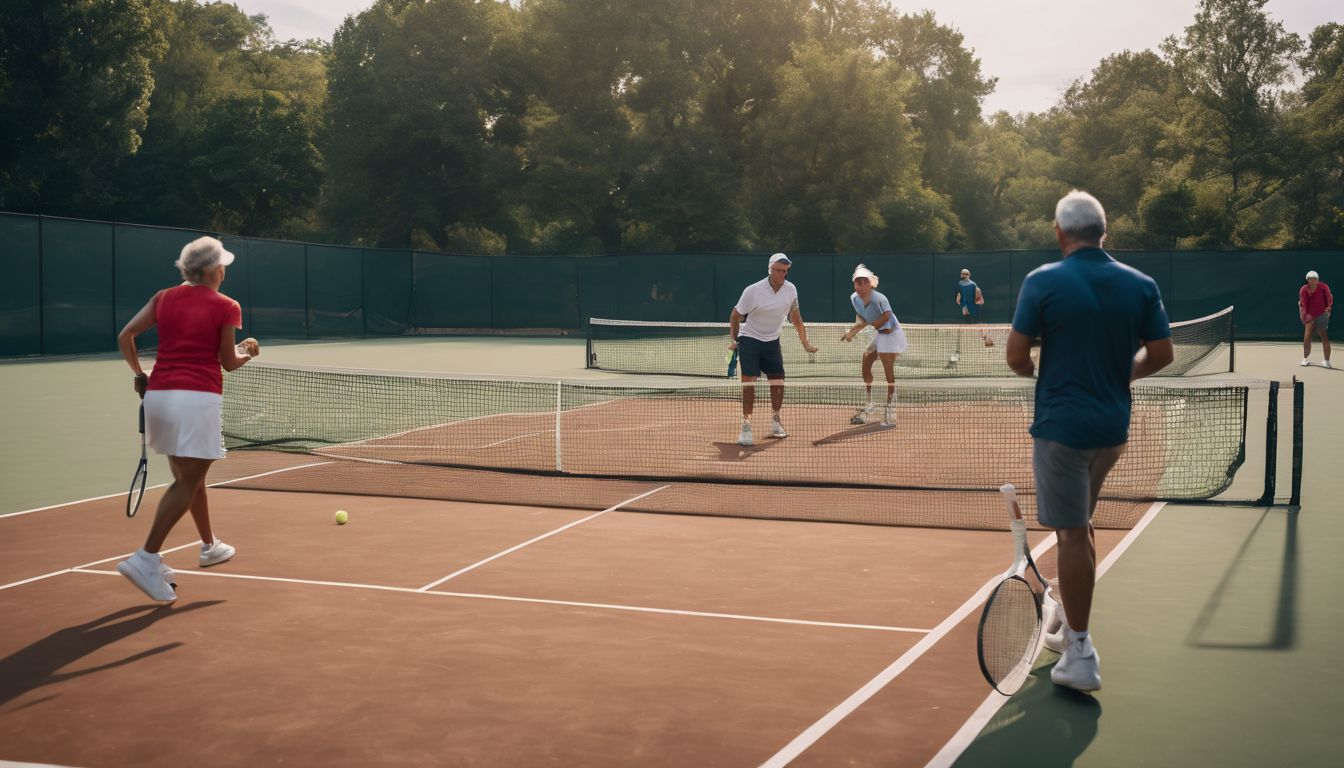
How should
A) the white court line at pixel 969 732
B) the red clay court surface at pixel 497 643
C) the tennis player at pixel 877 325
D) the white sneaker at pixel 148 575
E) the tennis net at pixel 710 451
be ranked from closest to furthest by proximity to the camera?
the white court line at pixel 969 732 < the red clay court surface at pixel 497 643 < the white sneaker at pixel 148 575 < the tennis net at pixel 710 451 < the tennis player at pixel 877 325

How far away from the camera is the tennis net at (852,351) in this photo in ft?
73.9

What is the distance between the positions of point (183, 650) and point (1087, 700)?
3.82 meters

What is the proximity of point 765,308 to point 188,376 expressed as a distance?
21.8 ft

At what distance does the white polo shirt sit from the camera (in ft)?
38.9

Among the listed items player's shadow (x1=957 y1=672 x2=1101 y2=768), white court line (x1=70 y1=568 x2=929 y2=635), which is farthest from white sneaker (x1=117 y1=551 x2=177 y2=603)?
player's shadow (x1=957 y1=672 x2=1101 y2=768)

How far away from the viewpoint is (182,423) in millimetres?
6125

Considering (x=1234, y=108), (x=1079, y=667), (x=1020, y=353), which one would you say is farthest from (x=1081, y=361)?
(x=1234, y=108)

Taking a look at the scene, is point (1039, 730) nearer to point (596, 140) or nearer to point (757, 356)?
point (757, 356)

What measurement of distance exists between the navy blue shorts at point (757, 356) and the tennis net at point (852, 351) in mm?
7528

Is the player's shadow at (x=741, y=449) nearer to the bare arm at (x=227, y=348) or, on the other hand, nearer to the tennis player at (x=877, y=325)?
the tennis player at (x=877, y=325)

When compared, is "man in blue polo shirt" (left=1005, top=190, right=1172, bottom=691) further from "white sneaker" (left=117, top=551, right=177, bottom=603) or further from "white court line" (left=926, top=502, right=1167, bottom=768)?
"white sneaker" (left=117, top=551, right=177, bottom=603)

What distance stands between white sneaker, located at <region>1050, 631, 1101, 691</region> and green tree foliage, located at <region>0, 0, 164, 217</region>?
46.2 meters

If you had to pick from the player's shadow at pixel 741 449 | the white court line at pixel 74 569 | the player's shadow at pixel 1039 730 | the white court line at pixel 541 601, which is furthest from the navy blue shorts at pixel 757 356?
the player's shadow at pixel 1039 730

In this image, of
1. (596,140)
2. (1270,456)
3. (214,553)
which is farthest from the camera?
(596,140)
